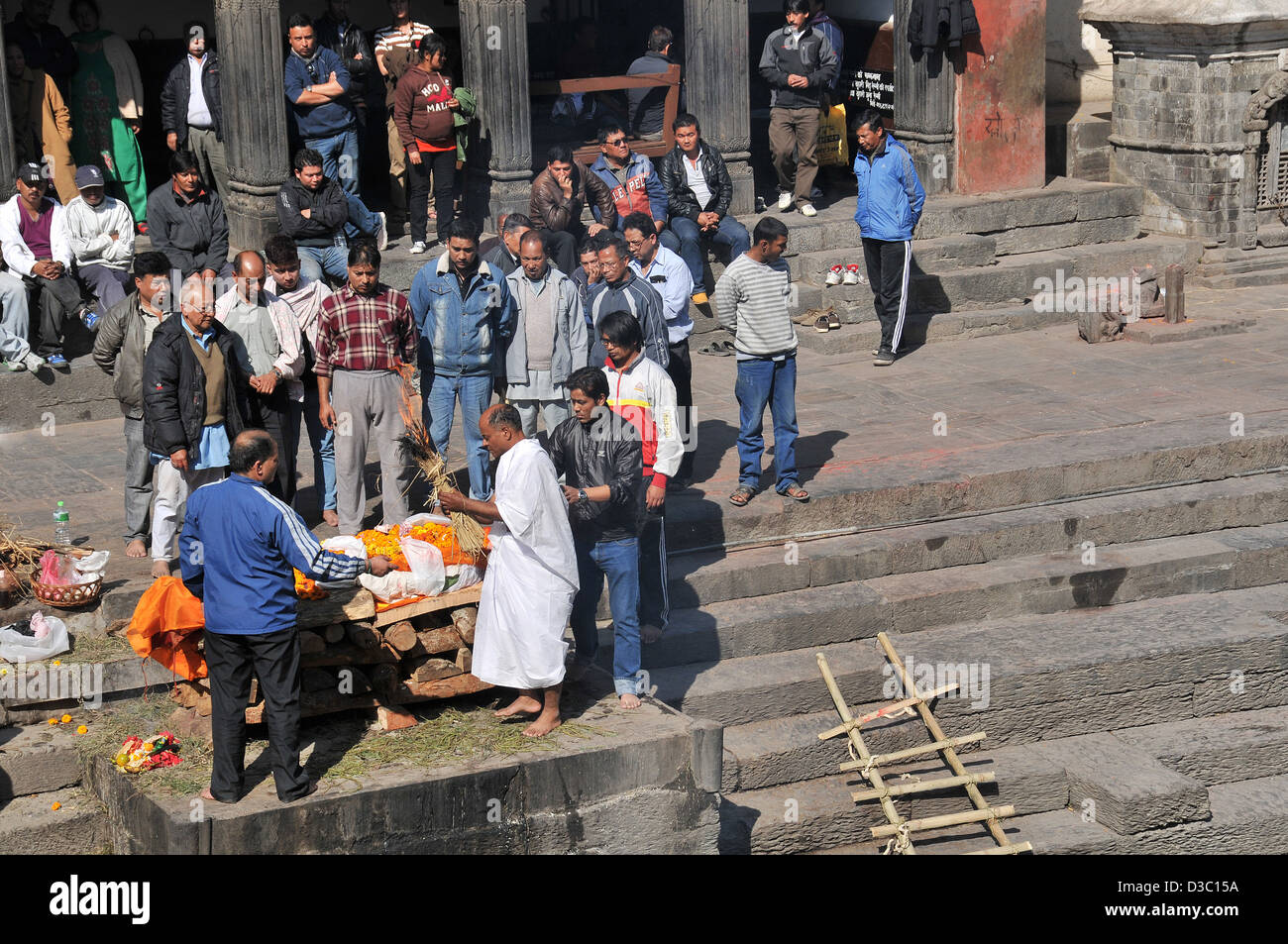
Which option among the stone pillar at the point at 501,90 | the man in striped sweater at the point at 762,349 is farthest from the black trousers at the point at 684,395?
the stone pillar at the point at 501,90

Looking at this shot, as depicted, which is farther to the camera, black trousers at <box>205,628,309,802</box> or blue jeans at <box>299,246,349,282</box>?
blue jeans at <box>299,246,349,282</box>

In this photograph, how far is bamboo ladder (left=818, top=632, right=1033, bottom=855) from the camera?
26.9 ft

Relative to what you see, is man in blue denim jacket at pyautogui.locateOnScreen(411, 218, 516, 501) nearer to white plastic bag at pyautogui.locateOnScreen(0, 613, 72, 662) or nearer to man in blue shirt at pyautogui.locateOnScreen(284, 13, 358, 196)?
white plastic bag at pyautogui.locateOnScreen(0, 613, 72, 662)

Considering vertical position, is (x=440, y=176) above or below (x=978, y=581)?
above

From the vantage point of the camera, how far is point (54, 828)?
7613 millimetres

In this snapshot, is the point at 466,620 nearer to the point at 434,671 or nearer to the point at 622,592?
the point at 434,671

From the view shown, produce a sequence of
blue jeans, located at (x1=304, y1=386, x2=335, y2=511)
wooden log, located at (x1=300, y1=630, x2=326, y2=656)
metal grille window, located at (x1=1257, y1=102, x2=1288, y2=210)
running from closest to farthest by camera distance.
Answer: wooden log, located at (x1=300, y1=630, x2=326, y2=656), blue jeans, located at (x1=304, y1=386, x2=335, y2=511), metal grille window, located at (x1=1257, y1=102, x2=1288, y2=210)

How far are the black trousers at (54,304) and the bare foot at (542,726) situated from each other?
247 inches

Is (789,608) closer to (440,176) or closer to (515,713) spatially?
(515,713)

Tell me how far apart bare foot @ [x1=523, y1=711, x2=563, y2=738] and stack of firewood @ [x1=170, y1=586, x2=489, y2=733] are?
1.07 feet

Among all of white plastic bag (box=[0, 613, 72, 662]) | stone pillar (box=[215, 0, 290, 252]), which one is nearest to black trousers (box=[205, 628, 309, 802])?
white plastic bag (box=[0, 613, 72, 662])

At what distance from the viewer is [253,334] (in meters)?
9.20

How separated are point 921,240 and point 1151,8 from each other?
3203mm
